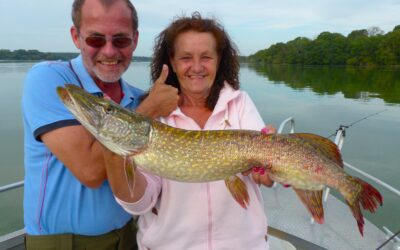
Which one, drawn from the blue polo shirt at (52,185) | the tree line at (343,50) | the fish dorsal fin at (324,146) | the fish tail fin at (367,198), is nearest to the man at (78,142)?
the blue polo shirt at (52,185)

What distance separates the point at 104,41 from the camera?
2.10m

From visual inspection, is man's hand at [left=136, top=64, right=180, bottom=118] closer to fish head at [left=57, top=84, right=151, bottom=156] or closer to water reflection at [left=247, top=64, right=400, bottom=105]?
fish head at [left=57, top=84, right=151, bottom=156]

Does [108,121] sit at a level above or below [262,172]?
above

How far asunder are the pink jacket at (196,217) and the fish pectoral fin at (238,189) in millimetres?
95

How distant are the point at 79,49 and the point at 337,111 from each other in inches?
742

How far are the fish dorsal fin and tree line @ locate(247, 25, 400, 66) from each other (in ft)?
236

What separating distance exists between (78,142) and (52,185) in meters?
0.38

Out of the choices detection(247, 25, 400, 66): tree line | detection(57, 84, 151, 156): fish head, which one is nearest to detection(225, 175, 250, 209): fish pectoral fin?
detection(57, 84, 151, 156): fish head

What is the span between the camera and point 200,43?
225 centimetres

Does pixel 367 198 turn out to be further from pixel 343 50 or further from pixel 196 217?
pixel 343 50

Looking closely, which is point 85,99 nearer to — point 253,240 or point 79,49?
point 79,49

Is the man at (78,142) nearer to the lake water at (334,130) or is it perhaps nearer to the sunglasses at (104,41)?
the sunglasses at (104,41)

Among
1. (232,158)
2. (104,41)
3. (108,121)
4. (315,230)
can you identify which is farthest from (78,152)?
(315,230)

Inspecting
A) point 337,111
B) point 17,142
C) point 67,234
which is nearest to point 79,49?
point 67,234
